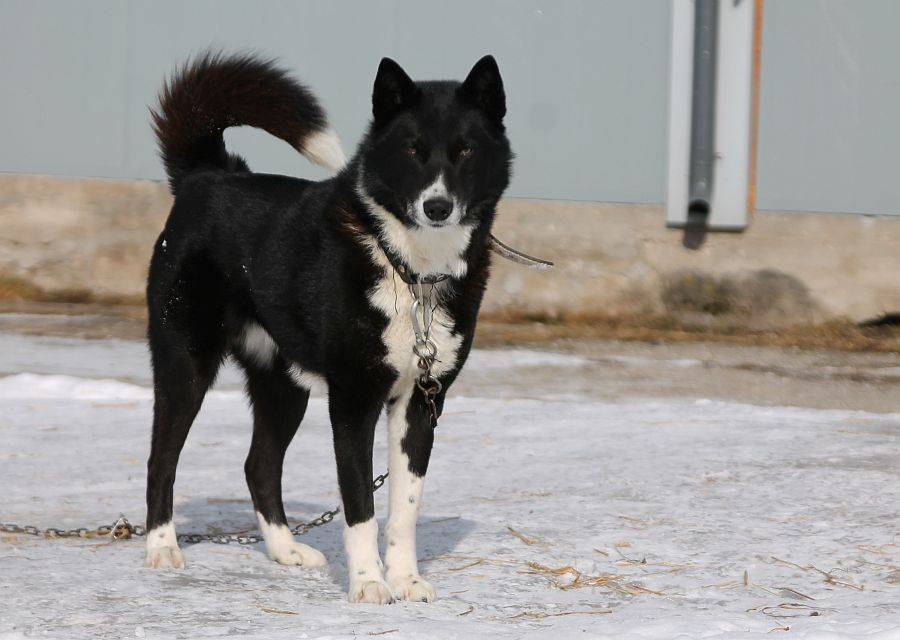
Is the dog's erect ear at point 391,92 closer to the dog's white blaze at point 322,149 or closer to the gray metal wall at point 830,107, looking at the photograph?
the dog's white blaze at point 322,149

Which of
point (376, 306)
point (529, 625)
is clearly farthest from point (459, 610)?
point (376, 306)

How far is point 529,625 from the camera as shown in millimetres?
3332

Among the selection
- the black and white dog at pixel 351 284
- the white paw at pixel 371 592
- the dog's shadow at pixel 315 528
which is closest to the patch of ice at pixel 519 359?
the dog's shadow at pixel 315 528

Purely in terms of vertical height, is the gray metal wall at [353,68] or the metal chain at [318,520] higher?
the gray metal wall at [353,68]

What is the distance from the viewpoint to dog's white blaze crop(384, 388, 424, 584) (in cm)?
A: 369

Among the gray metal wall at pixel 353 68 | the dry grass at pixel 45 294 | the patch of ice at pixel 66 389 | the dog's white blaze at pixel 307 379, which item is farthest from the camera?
the dry grass at pixel 45 294

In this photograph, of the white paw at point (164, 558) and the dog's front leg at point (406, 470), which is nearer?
the dog's front leg at point (406, 470)

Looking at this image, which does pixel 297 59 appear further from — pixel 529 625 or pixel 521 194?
pixel 529 625

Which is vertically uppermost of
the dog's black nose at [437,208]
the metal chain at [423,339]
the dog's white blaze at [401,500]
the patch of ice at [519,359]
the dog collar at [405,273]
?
the dog's black nose at [437,208]

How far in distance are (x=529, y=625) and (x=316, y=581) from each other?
2.59 ft

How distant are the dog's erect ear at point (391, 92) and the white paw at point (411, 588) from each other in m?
1.27

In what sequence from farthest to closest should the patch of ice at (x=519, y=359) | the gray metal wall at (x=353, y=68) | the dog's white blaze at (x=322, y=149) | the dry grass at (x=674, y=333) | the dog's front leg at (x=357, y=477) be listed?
the gray metal wall at (x=353, y=68), the dry grass at (x=674, y=333), the patch of ice at (x=519, y=359), the dog's white blaze at (x=322, y=149), the dog's front leg at (x=357, y=477)

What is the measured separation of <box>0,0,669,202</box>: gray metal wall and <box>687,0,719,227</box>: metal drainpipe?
0.26m

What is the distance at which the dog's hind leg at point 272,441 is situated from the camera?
4117mm
